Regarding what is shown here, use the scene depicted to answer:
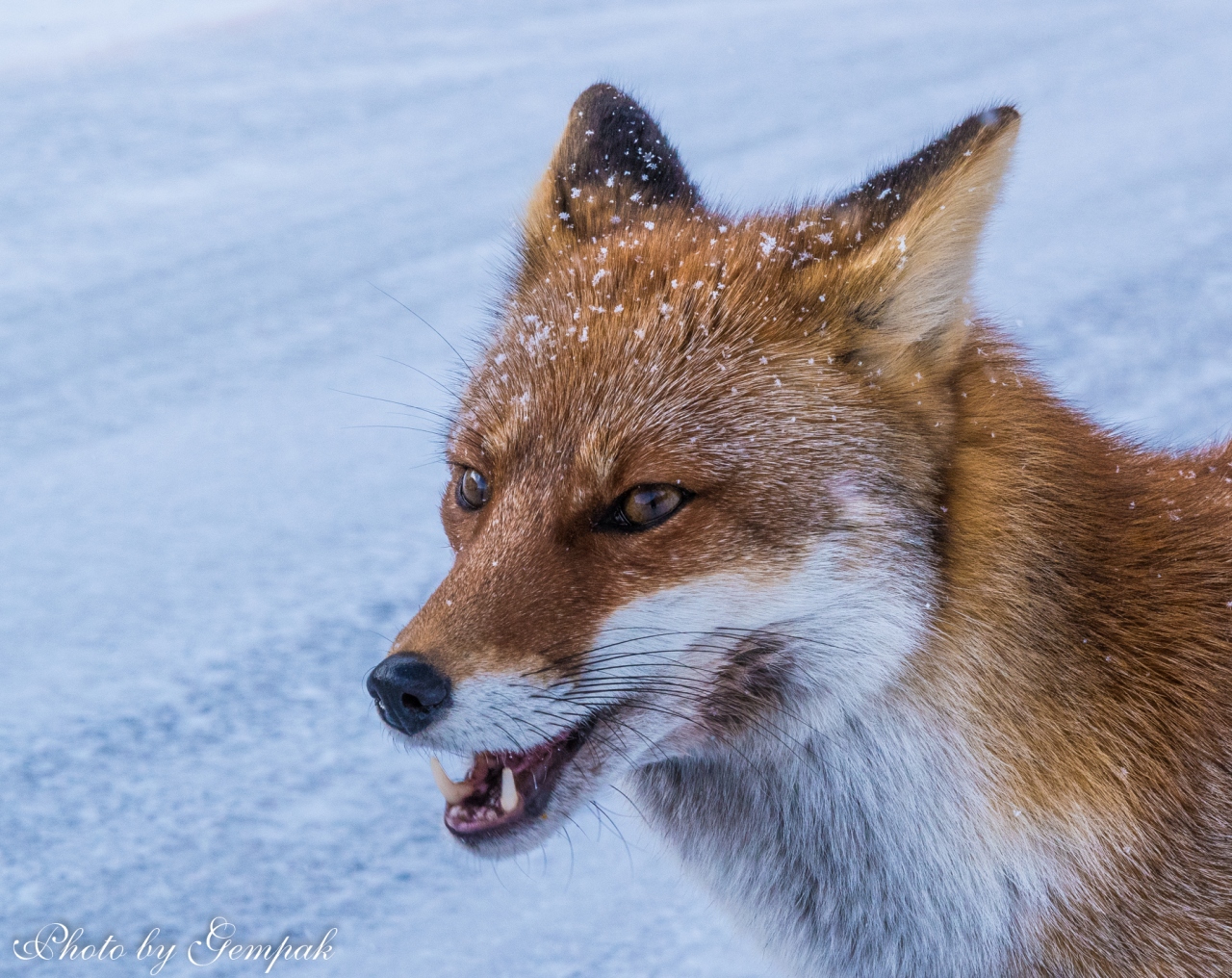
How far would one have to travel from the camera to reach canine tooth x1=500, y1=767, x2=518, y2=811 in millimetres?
1881

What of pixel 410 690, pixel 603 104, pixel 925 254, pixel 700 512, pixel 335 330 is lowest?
pixel 410 690

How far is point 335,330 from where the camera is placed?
209 inches

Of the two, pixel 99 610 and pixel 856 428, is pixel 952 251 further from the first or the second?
pixel 99 610

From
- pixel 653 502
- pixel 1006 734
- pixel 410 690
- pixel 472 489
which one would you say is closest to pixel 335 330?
pixel 472 489

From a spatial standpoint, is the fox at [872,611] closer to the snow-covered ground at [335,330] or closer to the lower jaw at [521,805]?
the lower jaw at [521,805]

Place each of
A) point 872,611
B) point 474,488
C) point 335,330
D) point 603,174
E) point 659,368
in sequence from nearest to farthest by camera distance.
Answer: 1. point 872,611
2. point 659,368
3. point 474,488
4. point 603,174
5. point 335,330

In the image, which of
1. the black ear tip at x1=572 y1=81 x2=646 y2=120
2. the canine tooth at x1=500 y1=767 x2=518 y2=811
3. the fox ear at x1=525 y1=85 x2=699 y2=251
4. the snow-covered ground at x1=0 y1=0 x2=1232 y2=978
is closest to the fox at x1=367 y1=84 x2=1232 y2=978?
the canine tooth at x1=500 y1=767 x2=518 y2=811

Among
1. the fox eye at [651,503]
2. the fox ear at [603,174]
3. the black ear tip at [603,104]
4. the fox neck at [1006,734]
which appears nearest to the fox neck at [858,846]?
the fox neck at [1006,734]

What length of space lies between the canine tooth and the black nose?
205 mm

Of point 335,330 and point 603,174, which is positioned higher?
point 603,174

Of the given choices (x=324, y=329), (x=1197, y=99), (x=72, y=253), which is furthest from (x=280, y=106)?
(x=1197, y=99)

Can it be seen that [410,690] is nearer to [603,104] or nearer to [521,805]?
[521,805]

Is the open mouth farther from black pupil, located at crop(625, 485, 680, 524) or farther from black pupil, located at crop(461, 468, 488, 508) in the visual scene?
black pupil, located at crop(461, 468, 488, 508)

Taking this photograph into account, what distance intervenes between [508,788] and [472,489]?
0.55 m
